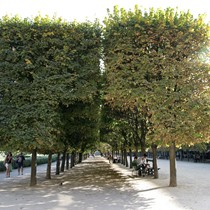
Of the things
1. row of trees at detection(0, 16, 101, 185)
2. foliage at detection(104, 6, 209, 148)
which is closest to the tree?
foliage at detection(104, 6, 209, 148)

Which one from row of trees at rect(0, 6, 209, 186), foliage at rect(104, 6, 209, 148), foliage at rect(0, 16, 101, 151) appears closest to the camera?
foliage at rect(104, 6, 209, 148)

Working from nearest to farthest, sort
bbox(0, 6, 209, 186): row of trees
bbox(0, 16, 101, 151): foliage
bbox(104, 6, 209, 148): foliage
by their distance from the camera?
bbox(104, 6, 209, 148): foliage
bbox(0, 6, 209, 186): row of trees
bbox(0, 16, 101, 151): foliage

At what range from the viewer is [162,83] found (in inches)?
577

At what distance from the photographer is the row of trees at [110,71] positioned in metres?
14.7

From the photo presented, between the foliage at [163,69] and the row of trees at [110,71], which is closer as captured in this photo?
the foliage at [163,69]

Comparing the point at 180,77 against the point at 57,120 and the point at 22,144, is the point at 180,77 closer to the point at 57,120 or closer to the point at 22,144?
the point at 57,120

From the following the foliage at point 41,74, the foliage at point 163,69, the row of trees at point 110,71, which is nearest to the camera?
the foliage at point 163,69

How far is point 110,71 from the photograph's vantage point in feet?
51.3


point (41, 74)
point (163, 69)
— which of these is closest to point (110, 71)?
point (163, 69)

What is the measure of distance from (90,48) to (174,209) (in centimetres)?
975

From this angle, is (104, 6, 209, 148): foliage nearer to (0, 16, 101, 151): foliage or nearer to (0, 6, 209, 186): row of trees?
(0, 6, 209, 186): row of trees

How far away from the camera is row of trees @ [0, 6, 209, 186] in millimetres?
14695

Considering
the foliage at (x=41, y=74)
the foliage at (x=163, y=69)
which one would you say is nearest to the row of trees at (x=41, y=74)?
the foliage at (x=41, y=74)

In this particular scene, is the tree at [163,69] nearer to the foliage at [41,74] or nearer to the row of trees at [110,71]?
the row of trees at [110,71]
